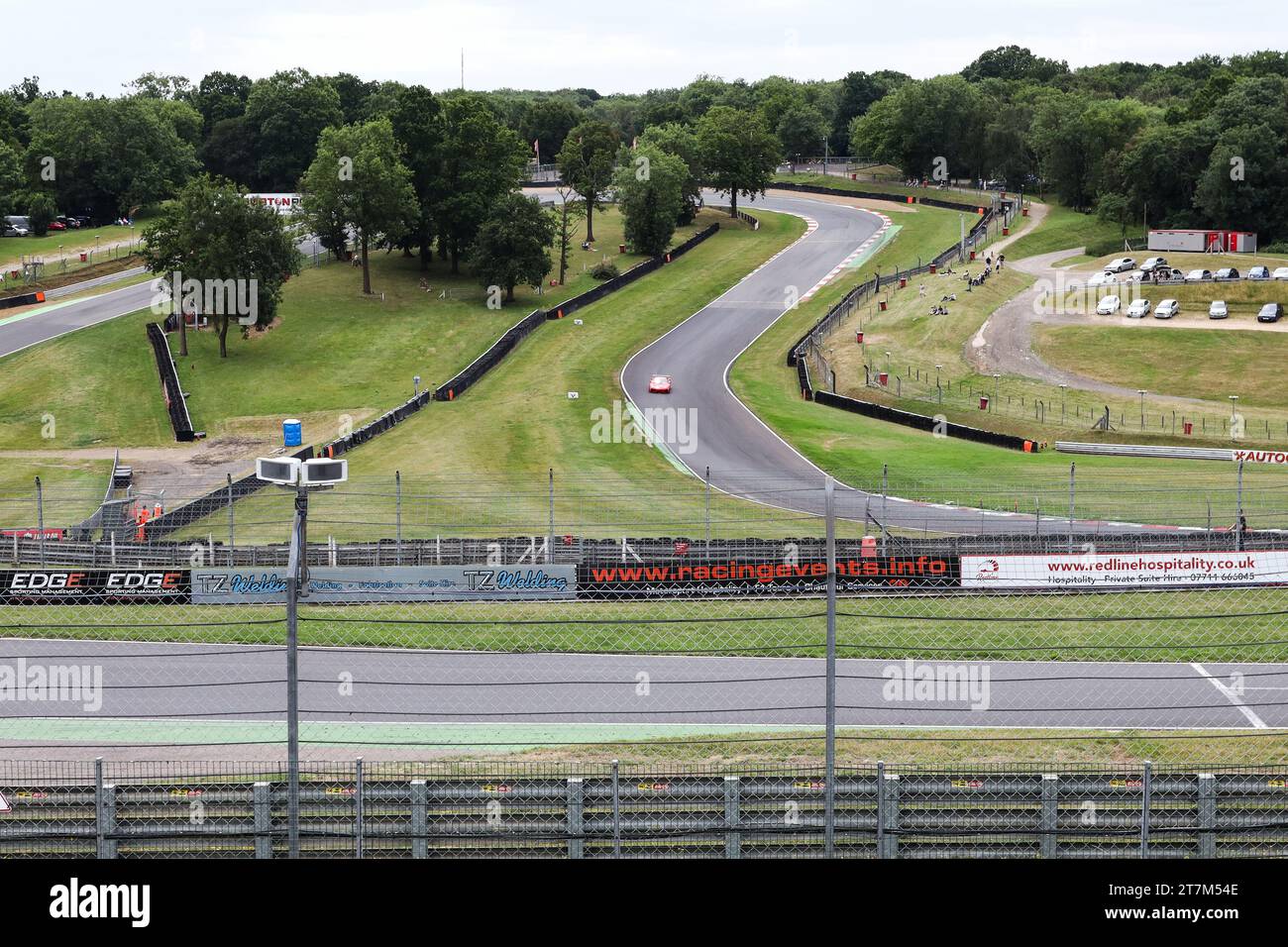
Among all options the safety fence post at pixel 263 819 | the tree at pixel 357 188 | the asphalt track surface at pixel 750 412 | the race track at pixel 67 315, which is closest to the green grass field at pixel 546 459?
the asphalt track surface at pixel 750 412

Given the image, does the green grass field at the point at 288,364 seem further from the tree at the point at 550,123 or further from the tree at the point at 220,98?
the tree at the point at 550,123

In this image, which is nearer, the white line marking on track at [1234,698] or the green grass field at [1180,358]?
the white line marking on track at [1234,698]

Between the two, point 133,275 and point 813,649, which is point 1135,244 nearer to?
point 133,275

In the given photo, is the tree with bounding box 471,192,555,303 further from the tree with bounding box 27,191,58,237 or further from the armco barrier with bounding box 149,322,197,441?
the tree with bounding box 27,191,58,237

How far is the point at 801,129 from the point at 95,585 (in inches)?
4475

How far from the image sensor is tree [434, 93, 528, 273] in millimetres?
78688

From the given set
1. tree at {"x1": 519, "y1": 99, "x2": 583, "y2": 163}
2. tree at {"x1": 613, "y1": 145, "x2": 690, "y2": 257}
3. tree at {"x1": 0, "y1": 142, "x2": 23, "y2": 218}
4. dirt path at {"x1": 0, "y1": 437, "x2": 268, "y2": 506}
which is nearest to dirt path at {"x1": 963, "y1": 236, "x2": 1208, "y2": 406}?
tree at {"x1": 613, "y1": 145, "x2": 690, "y2": 257}

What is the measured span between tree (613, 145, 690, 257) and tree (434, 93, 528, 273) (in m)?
7.09

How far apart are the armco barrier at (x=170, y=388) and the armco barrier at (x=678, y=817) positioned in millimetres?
42337

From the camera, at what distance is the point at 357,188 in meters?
73.9

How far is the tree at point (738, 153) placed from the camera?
96.2 meters

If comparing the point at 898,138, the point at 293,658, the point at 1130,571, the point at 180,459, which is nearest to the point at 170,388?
the point at 180,459

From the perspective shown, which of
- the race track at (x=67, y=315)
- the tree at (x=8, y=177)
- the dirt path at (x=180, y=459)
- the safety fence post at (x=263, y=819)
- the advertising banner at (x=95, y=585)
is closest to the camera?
the safety fence post at (x=263, y=819)
